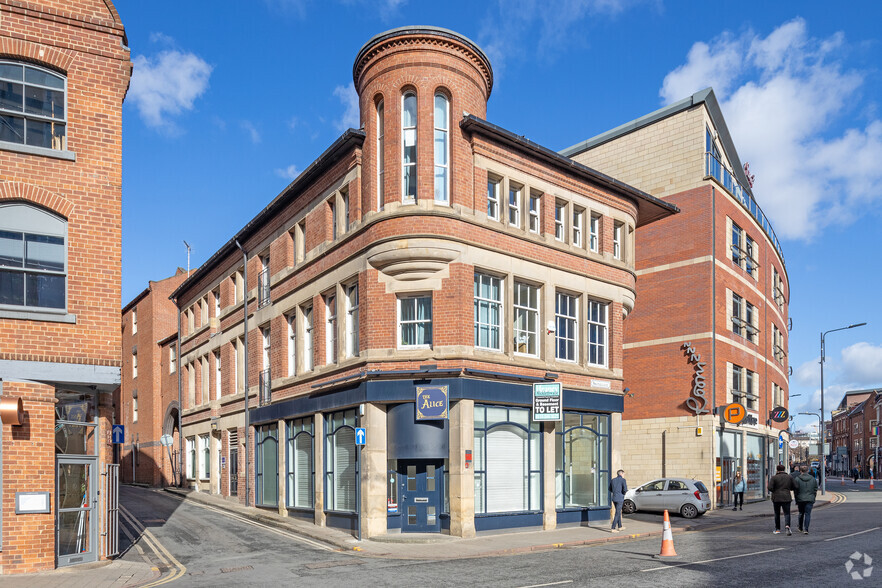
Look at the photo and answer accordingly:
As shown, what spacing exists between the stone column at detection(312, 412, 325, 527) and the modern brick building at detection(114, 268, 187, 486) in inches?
874

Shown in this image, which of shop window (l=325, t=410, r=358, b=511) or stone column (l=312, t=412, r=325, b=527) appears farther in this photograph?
stone column (l=312, t=412, r=325, b=527)

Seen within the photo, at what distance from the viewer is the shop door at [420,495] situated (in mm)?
19750

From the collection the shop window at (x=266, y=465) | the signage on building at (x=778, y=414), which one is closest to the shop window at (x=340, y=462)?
the shop window at (x=266, y=465)

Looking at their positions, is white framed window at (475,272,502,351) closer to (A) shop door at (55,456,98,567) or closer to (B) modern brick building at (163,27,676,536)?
(B) modern brick building at (163,27,676,536)

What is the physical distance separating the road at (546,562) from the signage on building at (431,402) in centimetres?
332

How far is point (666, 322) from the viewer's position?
33.2 metres

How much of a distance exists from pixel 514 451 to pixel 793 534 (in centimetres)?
743

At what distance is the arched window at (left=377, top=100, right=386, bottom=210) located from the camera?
21.0 metres

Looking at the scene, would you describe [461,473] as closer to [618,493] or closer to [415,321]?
[415,321]

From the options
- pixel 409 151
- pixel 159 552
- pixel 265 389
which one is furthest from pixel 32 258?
pixel 265 389

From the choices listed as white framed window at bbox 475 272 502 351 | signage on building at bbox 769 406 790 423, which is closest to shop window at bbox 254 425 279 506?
white framed window at bbox 475 272 502 351

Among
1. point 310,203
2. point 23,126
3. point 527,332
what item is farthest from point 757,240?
point 23,126

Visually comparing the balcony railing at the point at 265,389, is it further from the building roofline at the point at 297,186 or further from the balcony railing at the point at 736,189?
the balcony railing at the point at 736,189

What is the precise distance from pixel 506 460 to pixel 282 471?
29.2 feet
